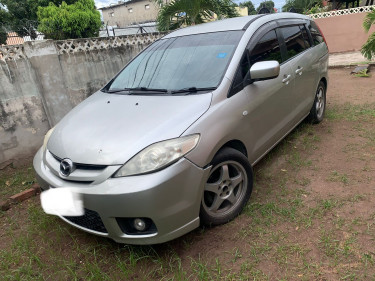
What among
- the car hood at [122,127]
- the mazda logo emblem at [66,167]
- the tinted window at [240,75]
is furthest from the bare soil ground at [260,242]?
the tinted window at [240,75]

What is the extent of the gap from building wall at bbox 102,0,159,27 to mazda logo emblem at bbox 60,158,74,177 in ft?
125

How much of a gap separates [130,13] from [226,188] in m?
43.7

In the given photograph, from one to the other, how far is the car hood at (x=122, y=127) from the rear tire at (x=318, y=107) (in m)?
2.50

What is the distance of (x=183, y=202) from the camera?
2.12 meters

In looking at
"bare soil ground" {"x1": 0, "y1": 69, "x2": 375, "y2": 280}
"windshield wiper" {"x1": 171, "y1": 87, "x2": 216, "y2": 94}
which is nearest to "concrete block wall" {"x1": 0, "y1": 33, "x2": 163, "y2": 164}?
"bare soil ground" {"x1": 0, "y1": 69, "x2": 375, "y2": 280}

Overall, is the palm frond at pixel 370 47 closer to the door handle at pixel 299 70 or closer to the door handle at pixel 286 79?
the door handle at pixel 299 70

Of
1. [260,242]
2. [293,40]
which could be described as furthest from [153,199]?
[293,40]

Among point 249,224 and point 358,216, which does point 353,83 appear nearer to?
point 358,216

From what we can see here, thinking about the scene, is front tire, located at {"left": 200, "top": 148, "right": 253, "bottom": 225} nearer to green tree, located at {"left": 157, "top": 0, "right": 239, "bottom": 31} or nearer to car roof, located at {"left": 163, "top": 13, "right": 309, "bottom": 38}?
car roof, located at {"left": 163, "top": 13, "right": 309, "bottom": 38}

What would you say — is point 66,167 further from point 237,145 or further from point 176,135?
point 237,145

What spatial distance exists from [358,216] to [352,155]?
1.26m

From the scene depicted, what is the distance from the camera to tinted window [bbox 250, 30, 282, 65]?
A: 3008 mm

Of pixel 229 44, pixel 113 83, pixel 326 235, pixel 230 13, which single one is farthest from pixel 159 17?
pixel 326 235

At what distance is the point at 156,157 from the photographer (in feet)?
6.79
